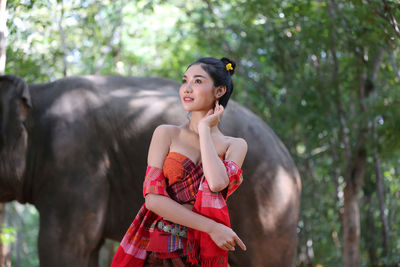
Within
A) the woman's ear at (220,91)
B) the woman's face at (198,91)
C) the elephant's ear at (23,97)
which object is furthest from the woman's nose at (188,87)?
the elephant's ear at (23,97)

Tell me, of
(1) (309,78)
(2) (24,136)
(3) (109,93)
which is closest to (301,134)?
(1) (309,78)

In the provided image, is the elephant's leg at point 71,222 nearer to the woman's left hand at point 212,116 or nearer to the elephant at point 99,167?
the elephant at point 99,167

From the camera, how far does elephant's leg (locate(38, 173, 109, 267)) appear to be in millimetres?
3289

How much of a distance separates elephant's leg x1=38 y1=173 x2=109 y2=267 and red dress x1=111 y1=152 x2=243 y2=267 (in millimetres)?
1234

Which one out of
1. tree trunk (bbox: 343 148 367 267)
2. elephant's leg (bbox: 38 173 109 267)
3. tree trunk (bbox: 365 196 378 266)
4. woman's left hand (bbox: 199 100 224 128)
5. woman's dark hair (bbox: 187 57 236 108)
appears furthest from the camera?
tree trunk (bbox: 365 196 378 266)

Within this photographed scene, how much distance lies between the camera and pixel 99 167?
3480 mm

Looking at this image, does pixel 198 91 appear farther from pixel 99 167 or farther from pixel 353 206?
pixel 353 206

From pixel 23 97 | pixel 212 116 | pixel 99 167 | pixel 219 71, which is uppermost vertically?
pixel 219 71

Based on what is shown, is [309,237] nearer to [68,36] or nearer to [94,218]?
[94,218]

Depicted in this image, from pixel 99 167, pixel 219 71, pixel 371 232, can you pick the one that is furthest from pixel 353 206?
pixel 219 71

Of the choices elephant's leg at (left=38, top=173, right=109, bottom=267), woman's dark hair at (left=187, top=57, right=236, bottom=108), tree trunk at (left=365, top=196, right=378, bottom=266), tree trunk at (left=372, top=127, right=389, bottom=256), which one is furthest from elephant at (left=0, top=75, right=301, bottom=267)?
tree trunk at (left=365, top=196, right=378, bottom=266)

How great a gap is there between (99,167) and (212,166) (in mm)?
1638

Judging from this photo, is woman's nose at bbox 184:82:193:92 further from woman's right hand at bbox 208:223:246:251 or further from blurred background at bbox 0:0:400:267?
blurred background at bbox 0:0:400:267

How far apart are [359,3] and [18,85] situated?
8.45 feet
